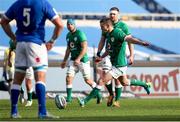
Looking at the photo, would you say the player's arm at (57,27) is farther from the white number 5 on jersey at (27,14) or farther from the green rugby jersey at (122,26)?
the green rugby jersey at (122,26)

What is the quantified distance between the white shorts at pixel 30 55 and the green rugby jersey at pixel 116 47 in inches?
152

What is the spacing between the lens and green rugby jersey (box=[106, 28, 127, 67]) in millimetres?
14812

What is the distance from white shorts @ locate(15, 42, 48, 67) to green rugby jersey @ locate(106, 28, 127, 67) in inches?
152

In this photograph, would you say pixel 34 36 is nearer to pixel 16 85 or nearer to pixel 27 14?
pixel 27 14

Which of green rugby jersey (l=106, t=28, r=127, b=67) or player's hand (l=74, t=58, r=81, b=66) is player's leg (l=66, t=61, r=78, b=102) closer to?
player's hand (l=74, t=58, r=81, b=66)

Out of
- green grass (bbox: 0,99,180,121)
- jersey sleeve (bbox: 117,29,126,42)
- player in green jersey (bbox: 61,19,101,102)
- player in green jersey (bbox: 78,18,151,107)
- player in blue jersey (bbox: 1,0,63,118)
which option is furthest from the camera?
player in green jersey (bbox: 61,19,101,102)

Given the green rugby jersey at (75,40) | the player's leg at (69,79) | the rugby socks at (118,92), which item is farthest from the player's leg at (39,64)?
the player's leg at (69,79)

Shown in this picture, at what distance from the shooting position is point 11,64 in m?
18.5

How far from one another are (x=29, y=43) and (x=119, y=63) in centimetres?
463

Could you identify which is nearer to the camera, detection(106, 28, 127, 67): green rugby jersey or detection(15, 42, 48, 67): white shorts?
detection(15, 42, 48, 67): white shorts

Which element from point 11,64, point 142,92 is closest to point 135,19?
point 142,92

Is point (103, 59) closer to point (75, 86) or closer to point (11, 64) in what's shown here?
point (11, 64)

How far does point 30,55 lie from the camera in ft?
36.1

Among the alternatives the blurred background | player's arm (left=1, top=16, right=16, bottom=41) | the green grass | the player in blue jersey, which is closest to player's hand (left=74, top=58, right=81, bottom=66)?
the green grass
